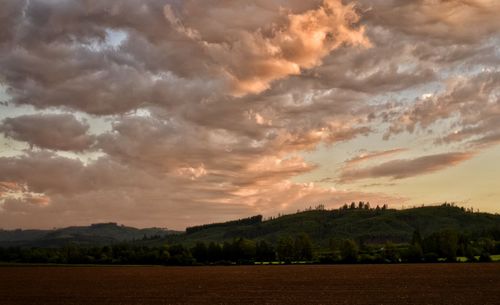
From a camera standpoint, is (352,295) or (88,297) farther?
(88,297)

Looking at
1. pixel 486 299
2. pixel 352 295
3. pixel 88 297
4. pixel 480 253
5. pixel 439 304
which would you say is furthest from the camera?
pixel 480 253

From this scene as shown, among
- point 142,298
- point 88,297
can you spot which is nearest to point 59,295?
point 88,297

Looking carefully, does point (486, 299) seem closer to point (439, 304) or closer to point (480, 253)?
point (439, 304)

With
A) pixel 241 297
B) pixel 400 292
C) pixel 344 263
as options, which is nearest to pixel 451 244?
pixel 344 263

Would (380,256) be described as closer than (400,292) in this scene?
No

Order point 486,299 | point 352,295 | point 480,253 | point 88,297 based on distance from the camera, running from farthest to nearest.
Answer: point 480,253, point 88,297, point 352,295, point 486,299

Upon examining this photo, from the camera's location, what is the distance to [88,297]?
217 feet

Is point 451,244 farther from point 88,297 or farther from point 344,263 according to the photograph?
point 88,297

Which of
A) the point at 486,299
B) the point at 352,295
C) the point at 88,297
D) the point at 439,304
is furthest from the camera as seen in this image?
the point at 88,297

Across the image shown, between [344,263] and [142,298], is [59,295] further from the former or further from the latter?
[344,263]

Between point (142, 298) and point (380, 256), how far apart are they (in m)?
134

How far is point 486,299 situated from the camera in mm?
53375

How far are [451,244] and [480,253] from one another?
10.7 metres

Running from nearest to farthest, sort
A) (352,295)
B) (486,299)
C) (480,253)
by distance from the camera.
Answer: (486,299) → (352,295) → (480,253)
